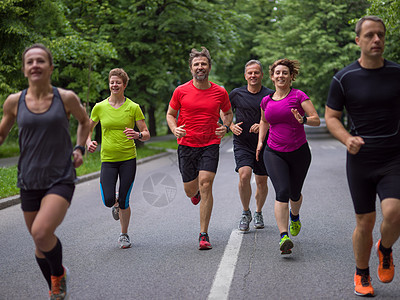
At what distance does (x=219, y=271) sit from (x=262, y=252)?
815mm

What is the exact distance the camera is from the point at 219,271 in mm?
4816

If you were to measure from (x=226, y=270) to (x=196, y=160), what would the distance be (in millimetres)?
1543

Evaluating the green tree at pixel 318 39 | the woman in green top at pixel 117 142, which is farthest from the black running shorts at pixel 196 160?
the green tree at pixel 318 39

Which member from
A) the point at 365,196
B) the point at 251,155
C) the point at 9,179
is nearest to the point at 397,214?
the point at 365,196

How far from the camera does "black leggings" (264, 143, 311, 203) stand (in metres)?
5.40

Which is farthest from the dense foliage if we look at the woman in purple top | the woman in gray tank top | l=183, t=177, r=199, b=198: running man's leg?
the woman in gray tank top

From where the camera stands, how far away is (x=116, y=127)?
5.86 m

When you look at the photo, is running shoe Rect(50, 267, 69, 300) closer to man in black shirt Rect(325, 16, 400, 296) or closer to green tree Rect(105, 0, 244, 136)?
man in black shirt Rect(325, 16, 400, 296)

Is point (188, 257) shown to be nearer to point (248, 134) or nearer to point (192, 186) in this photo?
point (192, 186)

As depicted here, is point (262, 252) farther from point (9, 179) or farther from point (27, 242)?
point (9, 179)

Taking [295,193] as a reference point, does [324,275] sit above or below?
below

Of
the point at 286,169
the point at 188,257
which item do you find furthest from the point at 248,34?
the point at 188,257

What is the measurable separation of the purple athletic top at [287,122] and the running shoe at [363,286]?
1.73m

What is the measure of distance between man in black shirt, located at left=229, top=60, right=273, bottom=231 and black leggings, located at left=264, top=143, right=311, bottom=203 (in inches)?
37.2
